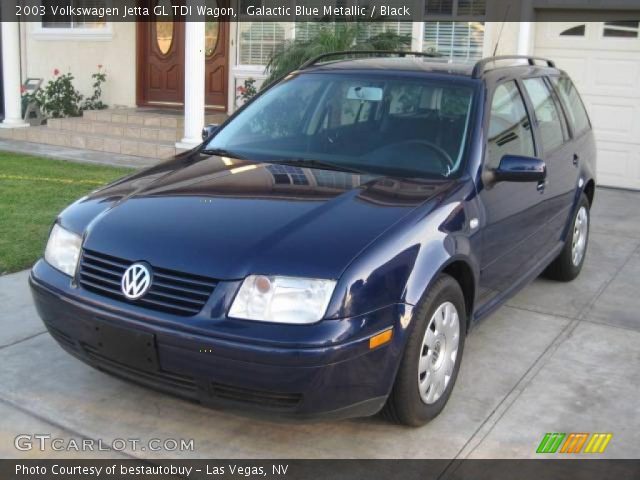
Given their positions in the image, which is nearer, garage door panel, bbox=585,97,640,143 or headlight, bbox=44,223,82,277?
headlight, bbox=44,223,82,277

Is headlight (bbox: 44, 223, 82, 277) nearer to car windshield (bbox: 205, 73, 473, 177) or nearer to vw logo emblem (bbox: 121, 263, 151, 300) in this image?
vw logo emblem (bbox: 121, 263, 151, 300)

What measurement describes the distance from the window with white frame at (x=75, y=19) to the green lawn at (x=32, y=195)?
13.0 feet

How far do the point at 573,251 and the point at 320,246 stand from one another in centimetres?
345

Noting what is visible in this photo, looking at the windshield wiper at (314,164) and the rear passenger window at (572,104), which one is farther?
the rear passenger window at (572,104)

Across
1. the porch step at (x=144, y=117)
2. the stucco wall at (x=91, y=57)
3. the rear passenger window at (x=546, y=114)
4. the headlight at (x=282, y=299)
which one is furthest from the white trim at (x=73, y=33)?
the headlight at (x=282, y=299)

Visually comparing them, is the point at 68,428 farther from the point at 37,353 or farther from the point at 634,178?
the point at 634,178

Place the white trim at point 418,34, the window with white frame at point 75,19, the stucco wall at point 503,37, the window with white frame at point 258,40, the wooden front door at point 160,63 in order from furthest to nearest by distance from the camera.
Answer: the window with white frame at point 75,19 → the wooden front door at point 160,63 → the window with white frame at point 258,40 → the white trim at point 418,34 → the stucco wall at point 503,37

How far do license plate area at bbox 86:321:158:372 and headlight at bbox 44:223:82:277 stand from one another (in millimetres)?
377

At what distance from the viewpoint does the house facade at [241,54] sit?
994 centimetres

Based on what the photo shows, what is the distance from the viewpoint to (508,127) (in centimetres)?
455

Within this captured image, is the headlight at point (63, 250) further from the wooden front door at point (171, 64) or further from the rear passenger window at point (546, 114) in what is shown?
the wooden front door at point (171, 64)

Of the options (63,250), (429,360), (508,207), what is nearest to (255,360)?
(429,360)

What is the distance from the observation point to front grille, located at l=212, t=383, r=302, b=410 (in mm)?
3049

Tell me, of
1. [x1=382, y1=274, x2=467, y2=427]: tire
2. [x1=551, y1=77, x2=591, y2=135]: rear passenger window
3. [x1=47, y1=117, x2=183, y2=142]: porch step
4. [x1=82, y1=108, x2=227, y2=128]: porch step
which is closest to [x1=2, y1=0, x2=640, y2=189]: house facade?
[x1=82, y1=108, x2=227, y2=128]: porch step
